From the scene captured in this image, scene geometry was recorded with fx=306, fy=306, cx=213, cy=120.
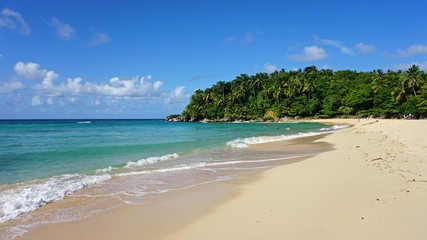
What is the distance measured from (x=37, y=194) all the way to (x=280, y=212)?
710cm

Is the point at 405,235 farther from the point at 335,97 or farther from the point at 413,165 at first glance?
the point at 335,97

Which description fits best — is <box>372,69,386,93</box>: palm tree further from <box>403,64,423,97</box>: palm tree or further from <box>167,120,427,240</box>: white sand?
<box>167,120,427,240</box>: white sand

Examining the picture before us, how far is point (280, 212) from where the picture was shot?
687cm

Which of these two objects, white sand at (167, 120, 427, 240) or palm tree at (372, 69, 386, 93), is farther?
palm tree at (372, 69, 386, 93)

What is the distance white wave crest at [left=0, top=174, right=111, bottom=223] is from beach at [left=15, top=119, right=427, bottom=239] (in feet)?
5.78

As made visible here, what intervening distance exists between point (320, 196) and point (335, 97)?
Result: 92.8 m

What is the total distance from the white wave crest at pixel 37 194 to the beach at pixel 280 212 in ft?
5.78

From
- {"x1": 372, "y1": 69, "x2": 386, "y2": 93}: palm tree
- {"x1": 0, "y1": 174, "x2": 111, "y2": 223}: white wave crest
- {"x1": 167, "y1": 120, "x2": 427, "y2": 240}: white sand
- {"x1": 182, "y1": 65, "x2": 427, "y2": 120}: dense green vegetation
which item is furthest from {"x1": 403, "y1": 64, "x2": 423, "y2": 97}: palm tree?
{"x1": 0, "y1": 174, "x2": 111, "y2": 223}: white wave crest

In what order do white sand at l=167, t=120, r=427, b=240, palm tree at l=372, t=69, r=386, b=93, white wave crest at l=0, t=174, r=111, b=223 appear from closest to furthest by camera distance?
white sand at l=167, t=120, r=427, b=240
white wave crest at l=0, t=174, r=111, b=223
palm tree at l=372, t=69, r=386, b=93

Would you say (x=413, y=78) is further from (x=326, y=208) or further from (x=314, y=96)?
(x=326, y=208)

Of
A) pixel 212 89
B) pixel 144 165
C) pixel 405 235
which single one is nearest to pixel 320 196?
pixel 405 235

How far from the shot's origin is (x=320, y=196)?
320 inches

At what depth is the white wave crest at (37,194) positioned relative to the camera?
7.85 metres

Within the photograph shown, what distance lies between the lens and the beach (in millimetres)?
5734
